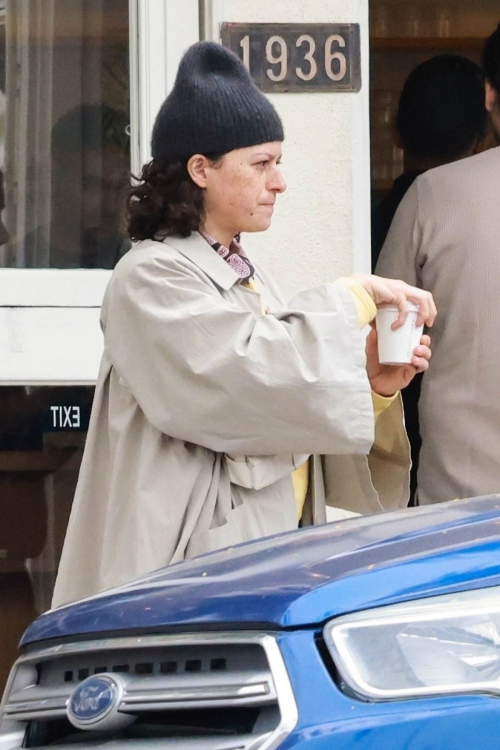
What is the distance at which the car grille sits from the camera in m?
2.12

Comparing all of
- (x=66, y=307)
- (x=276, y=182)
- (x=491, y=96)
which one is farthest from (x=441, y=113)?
(x=276, y=182)

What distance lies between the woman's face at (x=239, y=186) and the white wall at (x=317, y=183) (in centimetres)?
154

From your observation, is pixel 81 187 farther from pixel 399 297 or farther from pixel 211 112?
pixel 399 297

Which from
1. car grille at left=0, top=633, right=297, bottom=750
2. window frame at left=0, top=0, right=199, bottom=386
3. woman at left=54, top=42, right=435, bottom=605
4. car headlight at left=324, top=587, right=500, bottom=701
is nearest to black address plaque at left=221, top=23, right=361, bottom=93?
window frame at left=0, top=0, right=199, bottom=386

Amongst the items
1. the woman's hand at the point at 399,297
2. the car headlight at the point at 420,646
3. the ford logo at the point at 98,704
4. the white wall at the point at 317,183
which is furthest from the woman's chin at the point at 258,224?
the white wall at the point at 317,183

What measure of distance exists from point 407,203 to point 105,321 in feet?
3.86

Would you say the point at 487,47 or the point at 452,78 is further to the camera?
the point at 452,78

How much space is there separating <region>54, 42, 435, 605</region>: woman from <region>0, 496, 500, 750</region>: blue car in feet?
1.73

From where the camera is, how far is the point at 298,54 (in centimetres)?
493

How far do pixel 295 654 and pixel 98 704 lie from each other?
38cm

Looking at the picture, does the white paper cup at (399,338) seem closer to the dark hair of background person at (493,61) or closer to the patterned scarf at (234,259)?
the patterned scarf at (234,259)

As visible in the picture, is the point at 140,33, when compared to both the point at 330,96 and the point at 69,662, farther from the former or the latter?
the point at 69,662

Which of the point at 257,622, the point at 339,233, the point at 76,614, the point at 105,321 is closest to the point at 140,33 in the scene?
the point at 339,233

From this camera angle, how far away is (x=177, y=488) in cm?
314
